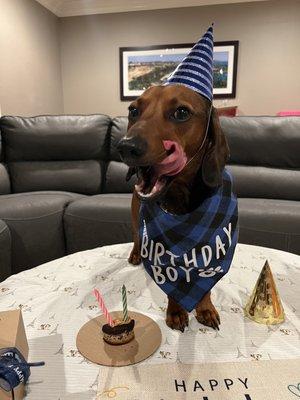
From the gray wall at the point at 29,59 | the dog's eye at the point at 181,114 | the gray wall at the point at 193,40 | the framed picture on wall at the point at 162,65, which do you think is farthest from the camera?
the framed picture on wall at the point at 162,65

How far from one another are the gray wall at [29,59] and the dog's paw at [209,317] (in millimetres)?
2950

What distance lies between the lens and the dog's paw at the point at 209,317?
81 cm

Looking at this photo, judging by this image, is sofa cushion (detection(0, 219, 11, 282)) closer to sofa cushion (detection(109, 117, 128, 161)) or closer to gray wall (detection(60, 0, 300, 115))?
sofa cushion (detection(109, 117, 128, 161))

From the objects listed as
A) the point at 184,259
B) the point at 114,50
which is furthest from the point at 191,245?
the point at 114,50

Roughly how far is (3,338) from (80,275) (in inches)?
17.5

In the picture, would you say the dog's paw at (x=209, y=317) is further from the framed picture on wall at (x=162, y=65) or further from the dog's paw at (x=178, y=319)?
the framed picture on wall at (x=162, y=65)

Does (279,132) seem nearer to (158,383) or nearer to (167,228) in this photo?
(167,228)

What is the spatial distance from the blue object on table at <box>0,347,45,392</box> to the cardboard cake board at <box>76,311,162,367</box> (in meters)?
0.16

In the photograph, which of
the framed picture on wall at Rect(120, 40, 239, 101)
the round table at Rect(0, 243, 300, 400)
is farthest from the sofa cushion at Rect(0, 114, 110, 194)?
the framed picture on wall at Rect(120, 40, 239, 101)

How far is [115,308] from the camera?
0.89 meters

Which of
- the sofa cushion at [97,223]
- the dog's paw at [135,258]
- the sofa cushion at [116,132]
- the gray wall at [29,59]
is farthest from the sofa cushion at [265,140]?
the gray wall at [29,59]

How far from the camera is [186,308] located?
0.78 meters

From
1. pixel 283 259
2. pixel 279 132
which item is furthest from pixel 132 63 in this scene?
pixel 283 259

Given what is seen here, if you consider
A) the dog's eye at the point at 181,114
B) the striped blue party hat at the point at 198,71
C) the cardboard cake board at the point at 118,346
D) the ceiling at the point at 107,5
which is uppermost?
the ceiling at the point at 107,5
